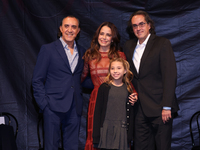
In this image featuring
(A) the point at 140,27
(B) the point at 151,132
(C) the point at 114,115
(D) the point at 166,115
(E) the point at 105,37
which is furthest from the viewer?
(E) the point at 105,37

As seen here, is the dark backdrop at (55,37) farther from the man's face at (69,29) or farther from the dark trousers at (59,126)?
the dark trousers at (59,126)

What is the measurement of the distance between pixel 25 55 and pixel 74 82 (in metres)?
1.11

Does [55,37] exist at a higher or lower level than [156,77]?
higher

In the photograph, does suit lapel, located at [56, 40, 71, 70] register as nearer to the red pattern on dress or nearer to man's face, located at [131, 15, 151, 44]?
the red pattern on dress

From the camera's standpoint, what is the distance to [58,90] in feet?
10.7

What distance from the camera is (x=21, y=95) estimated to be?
396 centimetres

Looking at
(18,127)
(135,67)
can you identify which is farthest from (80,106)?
(18,127)

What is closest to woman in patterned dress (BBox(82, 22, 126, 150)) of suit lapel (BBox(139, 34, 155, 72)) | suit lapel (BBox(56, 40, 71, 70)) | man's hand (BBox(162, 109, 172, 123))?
suit lapel (BBox(56, 40, 71, 70))

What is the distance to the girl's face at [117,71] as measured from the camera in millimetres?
3147

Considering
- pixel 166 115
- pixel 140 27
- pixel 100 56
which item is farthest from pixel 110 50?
pixel 166 115

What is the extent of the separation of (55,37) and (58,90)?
3.61 feet

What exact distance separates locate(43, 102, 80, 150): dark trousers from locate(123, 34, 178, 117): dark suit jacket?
938 mm

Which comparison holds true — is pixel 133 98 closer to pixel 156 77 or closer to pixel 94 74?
pixel 156 77

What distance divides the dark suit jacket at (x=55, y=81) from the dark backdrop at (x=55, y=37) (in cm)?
72
